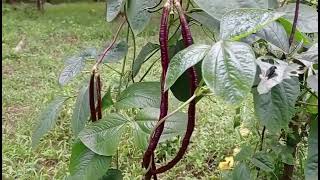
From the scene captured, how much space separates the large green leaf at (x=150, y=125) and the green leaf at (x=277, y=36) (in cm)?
20

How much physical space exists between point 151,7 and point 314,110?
0.28 metres

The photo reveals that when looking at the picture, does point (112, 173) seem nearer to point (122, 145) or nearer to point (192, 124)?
point (192, 124)

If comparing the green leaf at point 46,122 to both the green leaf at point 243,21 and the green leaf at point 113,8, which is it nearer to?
the green leaf at point 113,8

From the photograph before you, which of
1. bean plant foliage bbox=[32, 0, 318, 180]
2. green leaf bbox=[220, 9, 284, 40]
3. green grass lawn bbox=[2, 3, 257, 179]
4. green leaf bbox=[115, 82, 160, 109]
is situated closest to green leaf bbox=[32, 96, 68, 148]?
bean plant foliage bbox=[32, 0, 318, 180]

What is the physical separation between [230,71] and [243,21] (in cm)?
7

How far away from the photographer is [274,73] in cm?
50

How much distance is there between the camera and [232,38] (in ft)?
1.69

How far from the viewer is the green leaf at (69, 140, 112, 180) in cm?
70

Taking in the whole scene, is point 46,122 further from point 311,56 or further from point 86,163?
point 311,56

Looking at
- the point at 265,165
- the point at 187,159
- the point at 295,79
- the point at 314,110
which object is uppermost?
the point at 295,79

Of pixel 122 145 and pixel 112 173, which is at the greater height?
pixel 112 173

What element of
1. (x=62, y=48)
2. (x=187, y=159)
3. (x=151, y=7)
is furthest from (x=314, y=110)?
(x=62, y=48)

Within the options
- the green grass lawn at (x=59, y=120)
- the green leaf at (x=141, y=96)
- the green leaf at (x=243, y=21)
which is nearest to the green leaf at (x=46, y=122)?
the green leaf at (x=141, y=96)

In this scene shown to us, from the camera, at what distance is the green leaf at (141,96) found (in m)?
0.73
